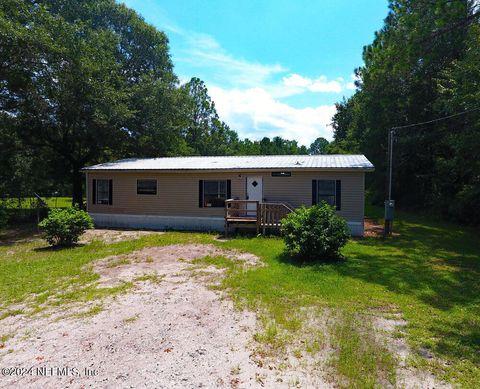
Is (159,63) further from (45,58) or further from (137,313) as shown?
(137,313)

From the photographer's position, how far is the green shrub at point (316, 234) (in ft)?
26.2

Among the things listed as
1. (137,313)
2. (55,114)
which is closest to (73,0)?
(55,114)

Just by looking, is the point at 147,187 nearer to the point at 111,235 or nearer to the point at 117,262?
the point at 111,235

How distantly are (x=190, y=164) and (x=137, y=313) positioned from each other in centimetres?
1018

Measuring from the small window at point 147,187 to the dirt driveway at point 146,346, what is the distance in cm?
886

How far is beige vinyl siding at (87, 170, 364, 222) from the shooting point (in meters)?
12.1

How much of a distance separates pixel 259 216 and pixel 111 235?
224 inches

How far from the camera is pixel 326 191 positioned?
12.4 metres

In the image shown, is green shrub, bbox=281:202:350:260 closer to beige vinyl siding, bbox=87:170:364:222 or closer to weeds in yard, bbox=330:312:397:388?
weeds in yard, bbox=330:312:397:388

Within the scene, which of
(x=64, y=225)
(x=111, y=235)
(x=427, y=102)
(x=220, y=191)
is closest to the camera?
(x=64, y=225)

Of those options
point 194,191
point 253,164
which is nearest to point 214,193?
point 194,191

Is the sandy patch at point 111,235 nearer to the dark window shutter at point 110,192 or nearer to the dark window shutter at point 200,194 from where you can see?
the dark window shutter at point 110,192

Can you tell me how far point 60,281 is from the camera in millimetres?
6719

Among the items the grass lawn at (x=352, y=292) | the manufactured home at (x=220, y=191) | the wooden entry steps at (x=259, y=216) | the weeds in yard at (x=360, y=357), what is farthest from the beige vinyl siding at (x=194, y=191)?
the weeds in yard at (x=360, y=357)
